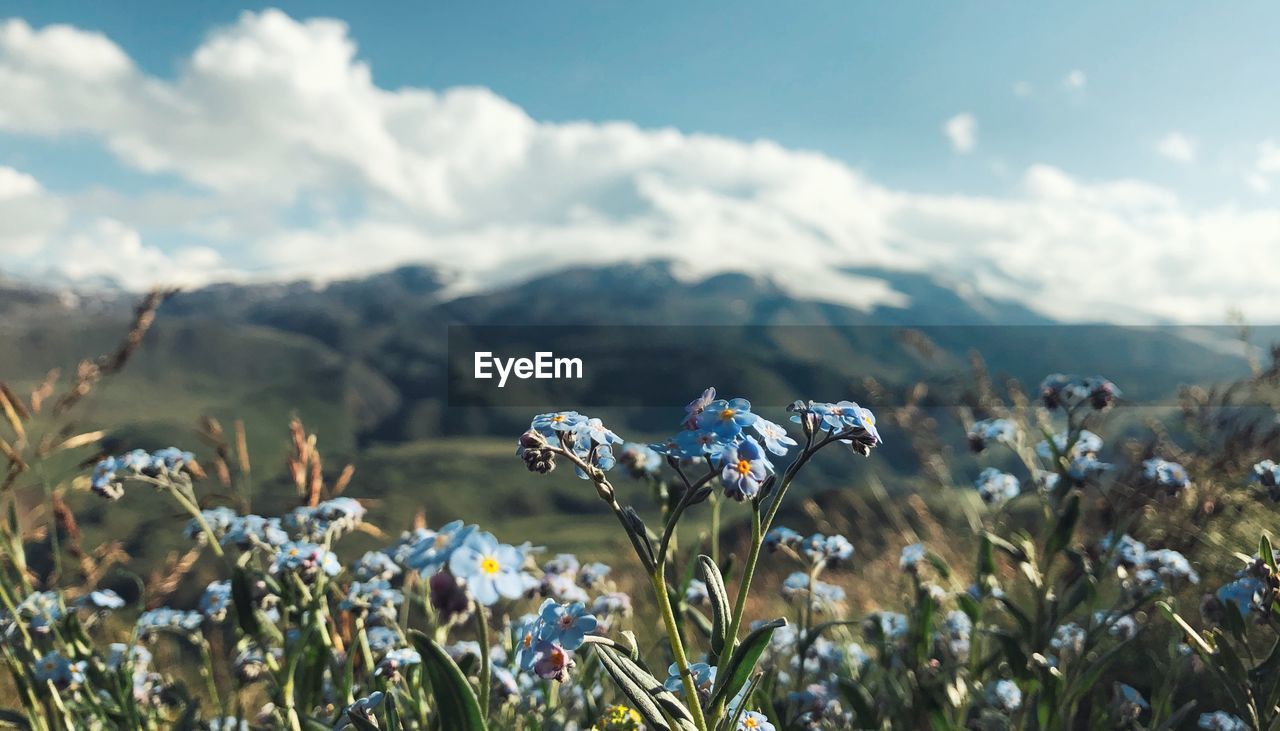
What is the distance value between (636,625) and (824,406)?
608 centimetres

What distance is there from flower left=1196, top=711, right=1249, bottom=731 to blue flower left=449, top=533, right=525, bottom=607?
10.9 feet

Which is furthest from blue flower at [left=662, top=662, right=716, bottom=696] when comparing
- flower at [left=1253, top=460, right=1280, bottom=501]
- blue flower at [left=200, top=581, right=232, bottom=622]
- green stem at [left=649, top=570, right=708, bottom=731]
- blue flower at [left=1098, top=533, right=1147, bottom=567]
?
flower at [left=1253, top=460, right=1280, bottom=501]

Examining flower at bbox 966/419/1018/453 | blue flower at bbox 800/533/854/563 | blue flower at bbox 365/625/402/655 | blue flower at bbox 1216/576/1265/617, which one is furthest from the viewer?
flower at bbox 966/419/1018/453

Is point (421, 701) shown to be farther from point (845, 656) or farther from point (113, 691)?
point (845, 656)

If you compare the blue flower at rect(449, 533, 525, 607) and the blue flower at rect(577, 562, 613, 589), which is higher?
the blue flower at rect(449, 533, 525, 607)

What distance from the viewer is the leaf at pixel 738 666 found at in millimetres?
1984

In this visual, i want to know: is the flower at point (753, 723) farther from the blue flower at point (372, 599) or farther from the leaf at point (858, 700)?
the blue flower at point (372, 599)

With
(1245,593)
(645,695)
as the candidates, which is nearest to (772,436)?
(645,695)

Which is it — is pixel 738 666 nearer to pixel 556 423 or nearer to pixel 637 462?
pixel 556 423

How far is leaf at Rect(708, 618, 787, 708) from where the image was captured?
1.98 metres

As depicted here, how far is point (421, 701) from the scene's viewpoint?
3.09m

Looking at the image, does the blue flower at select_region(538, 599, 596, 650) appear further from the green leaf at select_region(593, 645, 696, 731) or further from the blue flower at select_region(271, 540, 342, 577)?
the blue flower at select_region(271, 540, 342, 577)

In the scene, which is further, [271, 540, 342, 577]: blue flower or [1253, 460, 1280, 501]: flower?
[1253, 460, 1280, 501]: flower

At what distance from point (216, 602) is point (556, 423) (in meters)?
2.54
